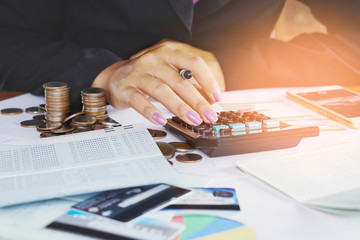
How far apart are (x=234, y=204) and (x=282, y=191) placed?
7 cm

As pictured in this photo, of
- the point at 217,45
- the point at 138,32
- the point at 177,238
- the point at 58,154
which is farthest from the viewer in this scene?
the point at 217,45

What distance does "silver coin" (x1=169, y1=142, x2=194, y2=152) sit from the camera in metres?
0.67

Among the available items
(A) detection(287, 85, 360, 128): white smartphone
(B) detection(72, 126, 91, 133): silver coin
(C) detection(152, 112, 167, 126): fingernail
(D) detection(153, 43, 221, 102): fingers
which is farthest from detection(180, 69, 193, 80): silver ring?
(A) detection(287, 85, 360, 128): white smartphone

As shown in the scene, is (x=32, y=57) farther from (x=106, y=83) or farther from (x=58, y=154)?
(x=58, y=154)

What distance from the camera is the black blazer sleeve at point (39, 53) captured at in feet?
3.24

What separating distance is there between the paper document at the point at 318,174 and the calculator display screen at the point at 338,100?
21 centimetres

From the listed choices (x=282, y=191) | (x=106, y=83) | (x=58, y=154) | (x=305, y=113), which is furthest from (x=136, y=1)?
(x=282, y=191)

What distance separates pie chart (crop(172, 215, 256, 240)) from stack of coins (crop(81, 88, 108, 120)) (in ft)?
1.43

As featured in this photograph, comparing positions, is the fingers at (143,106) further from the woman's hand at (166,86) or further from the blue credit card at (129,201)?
the blue credit card at (129,201)

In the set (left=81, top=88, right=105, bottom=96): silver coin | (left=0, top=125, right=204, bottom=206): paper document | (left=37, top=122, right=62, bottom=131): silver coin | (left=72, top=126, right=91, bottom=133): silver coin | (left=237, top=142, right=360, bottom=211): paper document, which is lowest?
(left=72, top=126, right=91, bottom=133): silver coin

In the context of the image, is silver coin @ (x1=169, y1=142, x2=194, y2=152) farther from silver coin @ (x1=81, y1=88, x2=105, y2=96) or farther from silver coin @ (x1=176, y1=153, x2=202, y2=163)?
silver coin @ (x1=81, y1=88, x2=105, y2=96)

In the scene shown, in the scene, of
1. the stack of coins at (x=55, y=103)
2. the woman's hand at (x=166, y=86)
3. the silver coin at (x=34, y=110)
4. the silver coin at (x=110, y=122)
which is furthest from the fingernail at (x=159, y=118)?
the silver coin at (x=34, y=110)

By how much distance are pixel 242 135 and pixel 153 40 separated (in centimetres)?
69

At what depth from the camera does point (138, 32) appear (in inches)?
48.5
